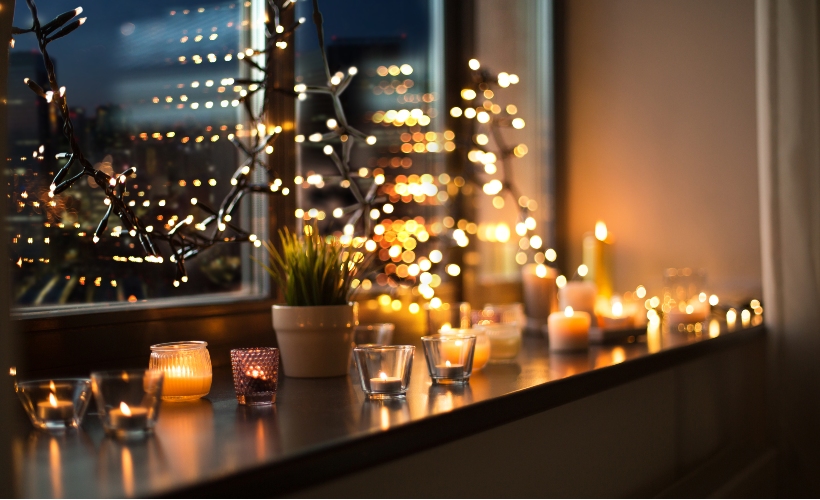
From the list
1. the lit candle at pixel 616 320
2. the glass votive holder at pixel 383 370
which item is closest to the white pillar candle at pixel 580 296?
the lit candle at pixel 616 320

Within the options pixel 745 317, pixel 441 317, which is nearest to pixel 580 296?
pixel 441 317

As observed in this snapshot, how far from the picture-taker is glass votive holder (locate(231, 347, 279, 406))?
1.20 meters

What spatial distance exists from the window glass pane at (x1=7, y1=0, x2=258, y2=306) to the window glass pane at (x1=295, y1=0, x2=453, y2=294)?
1.04 ft

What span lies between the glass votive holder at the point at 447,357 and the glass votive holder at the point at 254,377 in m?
0.28

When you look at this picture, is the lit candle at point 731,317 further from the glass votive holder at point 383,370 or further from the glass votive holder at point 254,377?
the glass votive holder at point 254,377

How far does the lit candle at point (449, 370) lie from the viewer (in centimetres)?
137

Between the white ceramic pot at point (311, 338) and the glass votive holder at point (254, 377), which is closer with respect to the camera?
the glass votive holder at point (254, 377)

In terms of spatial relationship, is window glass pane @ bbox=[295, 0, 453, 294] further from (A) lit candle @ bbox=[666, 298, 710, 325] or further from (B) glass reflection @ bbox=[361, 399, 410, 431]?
(B) glass reflection @ bbox=[361, 399, 410, 431]

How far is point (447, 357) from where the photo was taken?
1374 mm

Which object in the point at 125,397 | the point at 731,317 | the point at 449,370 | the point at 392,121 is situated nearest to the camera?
the point at 125,397

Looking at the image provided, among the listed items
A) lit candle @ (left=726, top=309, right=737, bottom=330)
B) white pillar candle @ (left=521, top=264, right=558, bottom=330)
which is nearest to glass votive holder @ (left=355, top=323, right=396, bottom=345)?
white pillar candle @ (left=521, top=264, right=558, bottom=330)

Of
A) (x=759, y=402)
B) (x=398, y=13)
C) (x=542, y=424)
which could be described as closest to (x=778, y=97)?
(x=759, y=402)

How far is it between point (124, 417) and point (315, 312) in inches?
19.7

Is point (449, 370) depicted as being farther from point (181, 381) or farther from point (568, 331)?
point (568, 331)
